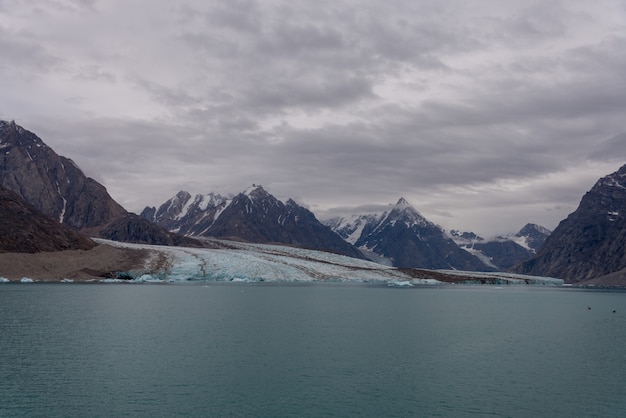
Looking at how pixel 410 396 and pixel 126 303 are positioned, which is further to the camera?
pixel 126 303

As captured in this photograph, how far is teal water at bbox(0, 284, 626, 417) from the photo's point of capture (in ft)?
131

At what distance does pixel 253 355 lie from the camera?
57000 millimetres

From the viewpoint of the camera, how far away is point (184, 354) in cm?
5681

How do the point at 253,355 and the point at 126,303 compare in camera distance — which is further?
the point at 126,303

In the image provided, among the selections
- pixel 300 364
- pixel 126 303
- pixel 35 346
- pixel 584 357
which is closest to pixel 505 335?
pixel 584 357

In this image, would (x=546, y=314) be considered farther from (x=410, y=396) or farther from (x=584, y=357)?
(x=410, y=396)

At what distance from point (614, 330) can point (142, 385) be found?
2811 inches

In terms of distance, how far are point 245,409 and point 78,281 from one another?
177 metres

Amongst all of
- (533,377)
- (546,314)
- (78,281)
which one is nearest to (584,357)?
(533,377)

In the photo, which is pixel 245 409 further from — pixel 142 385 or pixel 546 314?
pixel 546 314

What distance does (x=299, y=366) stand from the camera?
52.1 metres

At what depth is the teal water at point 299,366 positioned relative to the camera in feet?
131

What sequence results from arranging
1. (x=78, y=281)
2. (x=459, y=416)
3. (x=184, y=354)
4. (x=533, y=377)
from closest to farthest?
(x=459, y=416) < (x=533, y=377) < (x=184, y=354) < (x=78, y=281)

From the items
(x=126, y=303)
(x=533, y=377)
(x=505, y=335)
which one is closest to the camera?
(x=533, y=377)
